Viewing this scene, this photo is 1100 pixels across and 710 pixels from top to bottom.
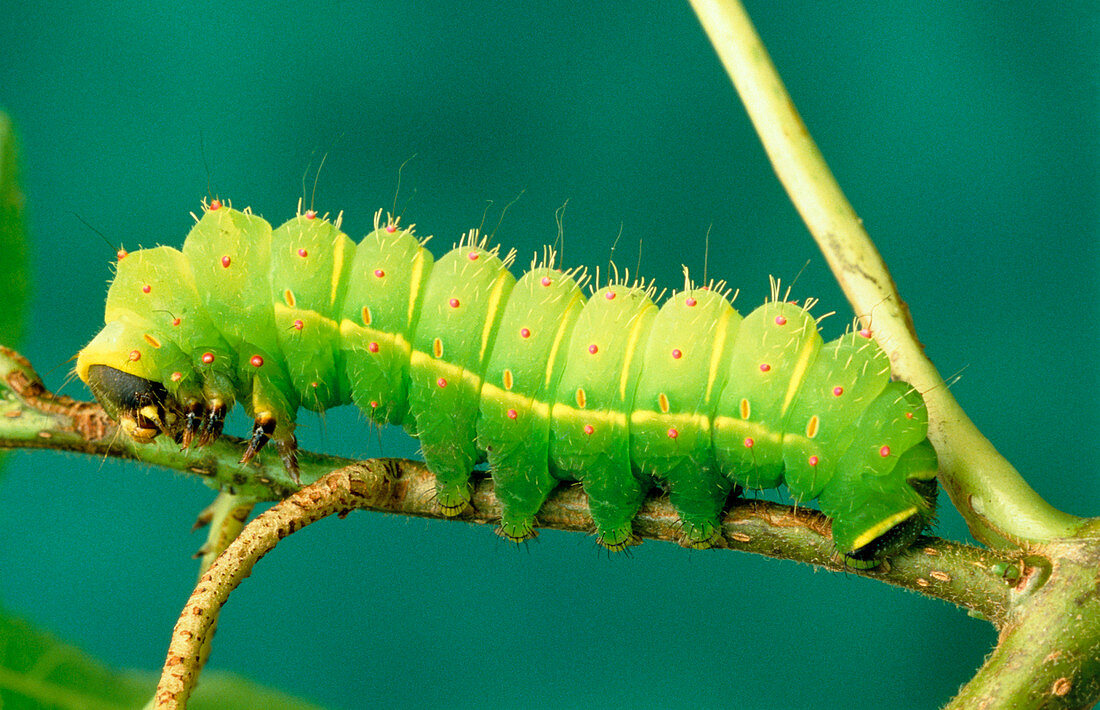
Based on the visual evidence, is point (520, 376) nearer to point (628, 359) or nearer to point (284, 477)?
point (628, 359)

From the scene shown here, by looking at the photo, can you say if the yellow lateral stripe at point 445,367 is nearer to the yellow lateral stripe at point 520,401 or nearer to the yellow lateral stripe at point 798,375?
the yellow lateral stripe at point 520,401

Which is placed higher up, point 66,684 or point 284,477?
point 284,477

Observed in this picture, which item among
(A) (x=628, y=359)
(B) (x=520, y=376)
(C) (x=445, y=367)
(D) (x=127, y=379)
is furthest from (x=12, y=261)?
(A) (x=628, y=359)

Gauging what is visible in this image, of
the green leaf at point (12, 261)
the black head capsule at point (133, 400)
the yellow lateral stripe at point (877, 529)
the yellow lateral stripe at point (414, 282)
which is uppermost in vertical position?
the green leaf at point (12, 261)

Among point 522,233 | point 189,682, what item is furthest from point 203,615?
point 522,233

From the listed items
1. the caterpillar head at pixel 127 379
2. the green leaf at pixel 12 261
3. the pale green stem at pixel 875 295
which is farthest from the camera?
the green leaf at pixel 12 261

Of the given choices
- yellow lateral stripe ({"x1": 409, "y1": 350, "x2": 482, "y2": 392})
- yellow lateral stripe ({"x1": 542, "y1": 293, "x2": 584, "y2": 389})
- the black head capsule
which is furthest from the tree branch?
yellow lateral stripe ({"x1": 542, "y1": 293, "x2": 584, "y2": 389})

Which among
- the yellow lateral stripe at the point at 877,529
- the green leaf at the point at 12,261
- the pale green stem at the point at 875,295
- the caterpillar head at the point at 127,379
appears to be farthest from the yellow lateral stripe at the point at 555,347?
the green leaf at the point at 12,261
